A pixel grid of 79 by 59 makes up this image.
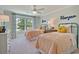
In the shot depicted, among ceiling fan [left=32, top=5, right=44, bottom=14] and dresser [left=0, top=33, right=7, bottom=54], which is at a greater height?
ceiling fan [left=32, top=5, right=44, bottom=14]

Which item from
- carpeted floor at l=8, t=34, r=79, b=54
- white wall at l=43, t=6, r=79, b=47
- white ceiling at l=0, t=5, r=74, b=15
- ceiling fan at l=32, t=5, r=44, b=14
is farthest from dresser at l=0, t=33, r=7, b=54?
white wall at l=43, t=6, r=79, b=47

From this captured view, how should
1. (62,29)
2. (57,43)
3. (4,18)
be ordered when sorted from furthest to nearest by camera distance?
(57,43), (62,29), (4,18)

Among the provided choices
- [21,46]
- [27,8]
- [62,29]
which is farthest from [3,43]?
[62,29]

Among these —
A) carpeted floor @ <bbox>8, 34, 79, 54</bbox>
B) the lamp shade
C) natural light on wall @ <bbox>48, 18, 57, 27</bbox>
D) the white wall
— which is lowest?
carpeted floor @ <bbox>8, 34, 79, 54</bbox>

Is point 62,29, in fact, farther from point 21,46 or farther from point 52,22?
point 21,46

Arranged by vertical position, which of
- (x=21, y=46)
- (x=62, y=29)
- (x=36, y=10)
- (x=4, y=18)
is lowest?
(x=21, y=46)

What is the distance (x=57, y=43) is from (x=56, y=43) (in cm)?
1

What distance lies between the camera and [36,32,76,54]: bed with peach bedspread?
143cm

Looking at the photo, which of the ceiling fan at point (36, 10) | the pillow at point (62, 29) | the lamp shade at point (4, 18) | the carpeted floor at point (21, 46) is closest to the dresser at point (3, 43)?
the carpeted floor at point (21, 46)

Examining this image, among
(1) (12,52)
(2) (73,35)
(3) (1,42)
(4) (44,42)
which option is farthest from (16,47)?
(2) (73,35)

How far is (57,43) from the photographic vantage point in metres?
1.54

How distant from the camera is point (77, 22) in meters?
1.40

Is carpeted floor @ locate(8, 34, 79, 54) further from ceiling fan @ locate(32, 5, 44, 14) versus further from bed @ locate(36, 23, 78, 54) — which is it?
ceiling fan @ locate(32, 5, 44, 14)
